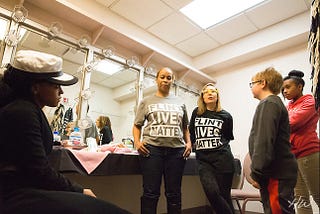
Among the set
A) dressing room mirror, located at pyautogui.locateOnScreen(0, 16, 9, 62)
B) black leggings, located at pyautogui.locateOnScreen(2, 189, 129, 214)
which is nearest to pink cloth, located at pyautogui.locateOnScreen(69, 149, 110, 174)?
black leggings, located at pyautogui.locateOnScreen(2, 189, 129, 214)

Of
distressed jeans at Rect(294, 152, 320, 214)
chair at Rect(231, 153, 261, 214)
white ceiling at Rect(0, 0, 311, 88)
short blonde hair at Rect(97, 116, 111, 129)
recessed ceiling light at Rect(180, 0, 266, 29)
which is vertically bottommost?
chair at Rect(231, 153, 261, 214)

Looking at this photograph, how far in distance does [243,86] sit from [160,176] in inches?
78.8

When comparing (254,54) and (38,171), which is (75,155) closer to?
(38,171)

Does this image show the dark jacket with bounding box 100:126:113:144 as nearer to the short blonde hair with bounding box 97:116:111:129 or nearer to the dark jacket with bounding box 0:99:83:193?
the short blonde hair with bounding box 97:116:111:129

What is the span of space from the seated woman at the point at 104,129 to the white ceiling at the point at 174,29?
71cm

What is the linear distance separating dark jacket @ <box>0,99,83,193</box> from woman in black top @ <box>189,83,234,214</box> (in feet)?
3.23

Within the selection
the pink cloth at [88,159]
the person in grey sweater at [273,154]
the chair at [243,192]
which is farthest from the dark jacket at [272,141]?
the chair at [243,192]

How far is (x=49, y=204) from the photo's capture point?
51cm

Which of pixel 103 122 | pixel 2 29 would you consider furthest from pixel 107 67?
pixel 2 29

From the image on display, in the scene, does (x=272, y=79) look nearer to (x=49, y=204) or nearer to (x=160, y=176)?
(x=49, y=204)

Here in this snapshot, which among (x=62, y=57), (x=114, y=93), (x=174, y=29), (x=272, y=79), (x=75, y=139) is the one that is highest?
(x=174, y=29)

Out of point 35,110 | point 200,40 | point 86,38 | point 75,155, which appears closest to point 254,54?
point 200,40

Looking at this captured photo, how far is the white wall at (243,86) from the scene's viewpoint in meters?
2.47

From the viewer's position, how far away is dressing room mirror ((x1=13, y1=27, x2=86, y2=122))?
1686 millimetres
